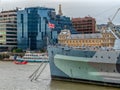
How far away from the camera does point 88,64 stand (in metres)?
Answer: 41.1

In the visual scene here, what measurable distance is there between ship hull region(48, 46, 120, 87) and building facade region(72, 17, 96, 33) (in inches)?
4015

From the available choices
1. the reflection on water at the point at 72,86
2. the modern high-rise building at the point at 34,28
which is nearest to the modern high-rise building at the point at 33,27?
the modern high-rise building at the point at 34,28

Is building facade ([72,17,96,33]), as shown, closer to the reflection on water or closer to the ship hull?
the ship hull

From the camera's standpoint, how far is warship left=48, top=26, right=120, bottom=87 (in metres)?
39.3

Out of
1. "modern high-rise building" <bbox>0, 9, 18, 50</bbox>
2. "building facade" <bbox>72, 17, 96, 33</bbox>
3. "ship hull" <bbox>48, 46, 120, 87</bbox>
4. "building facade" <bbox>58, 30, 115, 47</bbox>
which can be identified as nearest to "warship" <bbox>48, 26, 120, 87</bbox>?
"ship hull" <bbox>48, 46, 120, 87</bbox>

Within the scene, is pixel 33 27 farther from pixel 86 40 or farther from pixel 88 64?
pixel 88 64

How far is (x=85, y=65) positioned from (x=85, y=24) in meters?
109

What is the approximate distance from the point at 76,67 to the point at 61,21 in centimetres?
8969

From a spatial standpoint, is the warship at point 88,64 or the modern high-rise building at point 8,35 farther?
the modern high-rise building at point 8,35

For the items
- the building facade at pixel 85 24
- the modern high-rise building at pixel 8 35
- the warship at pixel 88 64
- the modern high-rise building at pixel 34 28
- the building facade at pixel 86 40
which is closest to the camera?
the warship at pixel 88 64

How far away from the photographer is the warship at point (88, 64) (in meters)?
39.3

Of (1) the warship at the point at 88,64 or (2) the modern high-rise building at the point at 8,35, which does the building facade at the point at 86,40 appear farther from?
(1) the warship at the point at 88,64

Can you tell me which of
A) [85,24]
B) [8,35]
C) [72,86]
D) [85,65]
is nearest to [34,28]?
[8,35]

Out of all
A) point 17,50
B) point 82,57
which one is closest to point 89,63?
point 82,57
